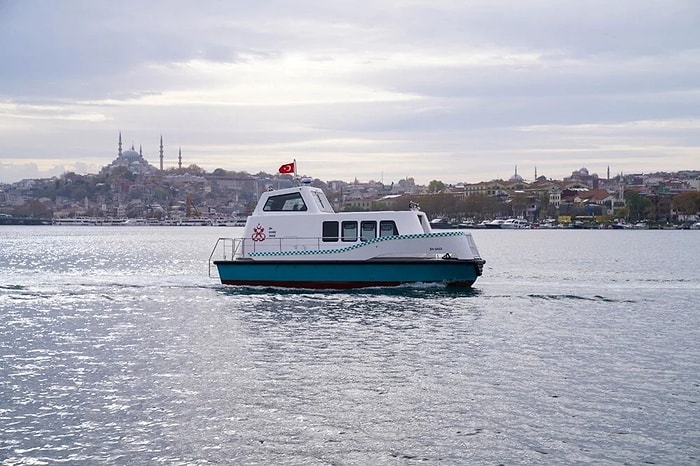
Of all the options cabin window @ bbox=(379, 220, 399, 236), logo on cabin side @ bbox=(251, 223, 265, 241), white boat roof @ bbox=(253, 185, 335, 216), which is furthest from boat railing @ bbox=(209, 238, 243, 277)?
cabin window @ bbox=(379, 220, 399, 236)

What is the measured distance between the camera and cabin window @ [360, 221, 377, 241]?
31.6 metres

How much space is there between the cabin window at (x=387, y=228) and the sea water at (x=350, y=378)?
207 cm

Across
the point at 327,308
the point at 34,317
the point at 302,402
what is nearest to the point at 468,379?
the point at 302,402

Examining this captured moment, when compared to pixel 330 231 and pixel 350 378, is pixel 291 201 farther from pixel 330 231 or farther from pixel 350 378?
pixel 350 378

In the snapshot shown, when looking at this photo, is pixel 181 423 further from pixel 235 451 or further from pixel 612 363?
pixel 612 363

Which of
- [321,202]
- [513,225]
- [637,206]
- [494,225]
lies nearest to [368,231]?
[321,202]

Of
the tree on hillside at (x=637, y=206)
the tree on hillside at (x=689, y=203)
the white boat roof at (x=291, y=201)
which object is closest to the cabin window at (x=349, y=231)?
the white boat roof at (x=291, y=201)

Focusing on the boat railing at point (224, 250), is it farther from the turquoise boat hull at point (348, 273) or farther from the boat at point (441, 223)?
the boat at point (441, 223)

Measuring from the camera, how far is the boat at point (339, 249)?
3059 centimetres

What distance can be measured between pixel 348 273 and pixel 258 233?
12.9 ft

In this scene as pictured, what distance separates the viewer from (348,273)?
31.1 m

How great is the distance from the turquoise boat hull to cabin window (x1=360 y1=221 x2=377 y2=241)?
1.18m

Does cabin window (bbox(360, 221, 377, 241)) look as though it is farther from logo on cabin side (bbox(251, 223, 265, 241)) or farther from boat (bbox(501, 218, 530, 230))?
boat (bbox(501, 218, 530, 230))

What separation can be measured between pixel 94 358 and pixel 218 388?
4.35 meters
